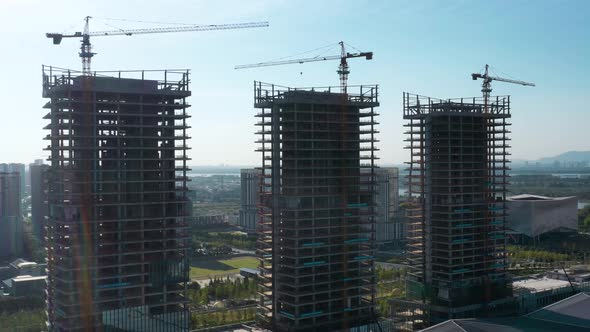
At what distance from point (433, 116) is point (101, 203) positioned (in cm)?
3282

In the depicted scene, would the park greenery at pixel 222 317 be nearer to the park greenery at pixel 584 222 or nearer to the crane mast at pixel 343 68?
the crane mast at pixel 343 68

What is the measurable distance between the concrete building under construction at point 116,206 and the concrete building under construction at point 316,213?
28.1 feet

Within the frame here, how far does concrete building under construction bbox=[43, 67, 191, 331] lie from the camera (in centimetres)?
4147

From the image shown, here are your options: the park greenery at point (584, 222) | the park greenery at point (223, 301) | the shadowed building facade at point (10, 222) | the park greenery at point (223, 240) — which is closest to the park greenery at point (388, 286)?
the park greenery at point (223, 301)

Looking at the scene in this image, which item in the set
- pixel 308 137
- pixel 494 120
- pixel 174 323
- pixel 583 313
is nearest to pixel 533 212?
pixel 494 120

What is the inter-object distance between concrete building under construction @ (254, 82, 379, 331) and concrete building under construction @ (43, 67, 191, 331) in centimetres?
858

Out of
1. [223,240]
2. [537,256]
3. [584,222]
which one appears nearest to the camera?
[537,256]

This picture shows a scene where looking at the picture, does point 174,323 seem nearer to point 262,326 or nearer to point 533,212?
point 262,326

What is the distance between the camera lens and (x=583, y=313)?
5131 cm

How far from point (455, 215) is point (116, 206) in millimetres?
32809

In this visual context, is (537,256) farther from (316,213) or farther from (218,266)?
(316,213)

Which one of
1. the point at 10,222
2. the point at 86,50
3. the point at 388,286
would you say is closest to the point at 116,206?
the point at 86,50

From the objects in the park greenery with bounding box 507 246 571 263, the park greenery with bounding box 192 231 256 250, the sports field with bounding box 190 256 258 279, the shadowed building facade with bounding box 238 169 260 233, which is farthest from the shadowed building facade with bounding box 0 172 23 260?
the park greenery with bounding box 507 246 571 263

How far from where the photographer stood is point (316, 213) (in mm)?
50469
